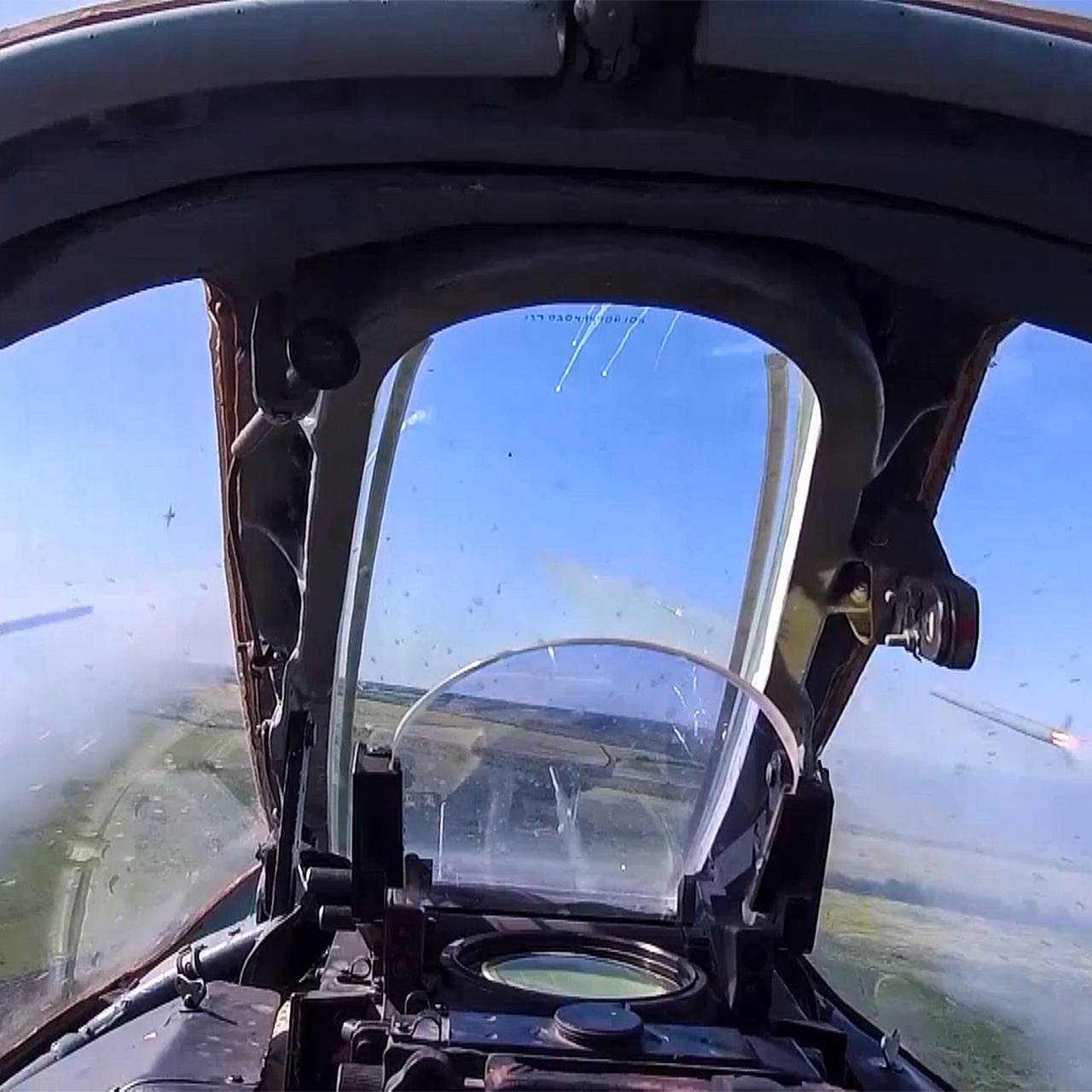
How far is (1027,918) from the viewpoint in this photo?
2408 millimetres

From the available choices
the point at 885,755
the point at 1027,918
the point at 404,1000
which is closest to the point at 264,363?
the point at 404,1000

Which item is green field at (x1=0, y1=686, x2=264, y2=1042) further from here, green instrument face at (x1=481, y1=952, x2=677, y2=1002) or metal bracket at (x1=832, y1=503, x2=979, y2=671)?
metal bracket at (x1=832, y1=503, x2=979, y2=671)

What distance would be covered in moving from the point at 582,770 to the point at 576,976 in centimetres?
36

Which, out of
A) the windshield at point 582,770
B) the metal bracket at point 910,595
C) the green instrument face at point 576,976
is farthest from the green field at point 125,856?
the metal bracket at point 910,595

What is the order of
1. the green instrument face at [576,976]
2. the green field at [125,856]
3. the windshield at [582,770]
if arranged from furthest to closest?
the green field at [125,856] → the windshield at [582,770] → the green instrument face at [576,976]

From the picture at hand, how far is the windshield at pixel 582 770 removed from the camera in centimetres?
206

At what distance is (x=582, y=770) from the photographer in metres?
2.07

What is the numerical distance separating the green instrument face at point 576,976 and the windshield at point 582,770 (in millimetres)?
198

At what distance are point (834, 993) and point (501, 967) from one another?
846 millimetres

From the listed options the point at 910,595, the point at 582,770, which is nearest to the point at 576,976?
the point at 582,770

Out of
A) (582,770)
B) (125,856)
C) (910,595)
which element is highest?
(910,595)

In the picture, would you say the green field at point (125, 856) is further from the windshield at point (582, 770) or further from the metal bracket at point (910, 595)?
the metal bracket at point (910, 595)

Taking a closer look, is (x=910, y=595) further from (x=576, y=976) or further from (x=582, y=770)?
(x=576, y=976)

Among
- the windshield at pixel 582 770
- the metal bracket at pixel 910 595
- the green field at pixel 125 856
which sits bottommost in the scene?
the green field at pixel 125 856
